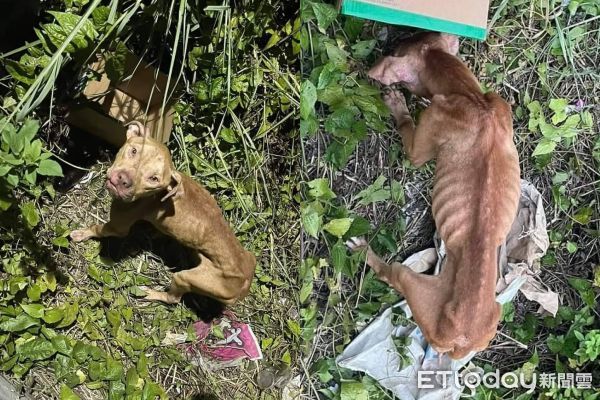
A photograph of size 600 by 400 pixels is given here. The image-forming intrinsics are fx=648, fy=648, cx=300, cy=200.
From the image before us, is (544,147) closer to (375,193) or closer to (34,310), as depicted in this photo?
(375,193)

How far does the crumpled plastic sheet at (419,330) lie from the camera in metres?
1.67

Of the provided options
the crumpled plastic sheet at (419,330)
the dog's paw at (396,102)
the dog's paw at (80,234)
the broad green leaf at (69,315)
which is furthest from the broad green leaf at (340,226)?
the broad green leaf at (69,315)

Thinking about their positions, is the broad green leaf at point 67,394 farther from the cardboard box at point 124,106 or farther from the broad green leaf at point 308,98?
the broad green leaf at point 308,98

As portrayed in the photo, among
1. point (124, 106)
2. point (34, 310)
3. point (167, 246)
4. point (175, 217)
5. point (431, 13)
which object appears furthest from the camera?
point (167, 246)

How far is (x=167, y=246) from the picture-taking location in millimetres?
2143

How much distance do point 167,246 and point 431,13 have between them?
3.80 feet

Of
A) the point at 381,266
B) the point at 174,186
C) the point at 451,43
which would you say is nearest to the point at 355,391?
the point at 381,266

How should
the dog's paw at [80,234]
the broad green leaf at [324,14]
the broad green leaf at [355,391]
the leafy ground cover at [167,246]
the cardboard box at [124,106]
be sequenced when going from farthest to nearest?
the dog's paw at [80,234] < the leafy ground cover at [167,246] < the cardboard box at [124,106] < the broad green leaf at [355,391] < the broad green leaf at [324,14]

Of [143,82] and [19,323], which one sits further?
[19,323]

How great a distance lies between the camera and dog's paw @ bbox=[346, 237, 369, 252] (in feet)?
5.34

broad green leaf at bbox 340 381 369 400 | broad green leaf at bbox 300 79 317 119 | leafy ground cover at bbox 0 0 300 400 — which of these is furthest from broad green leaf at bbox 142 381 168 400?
broad green leaf at bbox 300 79 317 119

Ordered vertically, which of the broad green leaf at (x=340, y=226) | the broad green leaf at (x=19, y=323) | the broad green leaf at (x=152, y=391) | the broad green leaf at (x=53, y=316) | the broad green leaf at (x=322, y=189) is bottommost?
the broad green leaf at (x=152, y=391)

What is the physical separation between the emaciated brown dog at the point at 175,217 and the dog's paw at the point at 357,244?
43cm

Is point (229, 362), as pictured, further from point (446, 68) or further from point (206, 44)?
point (446, 68)
